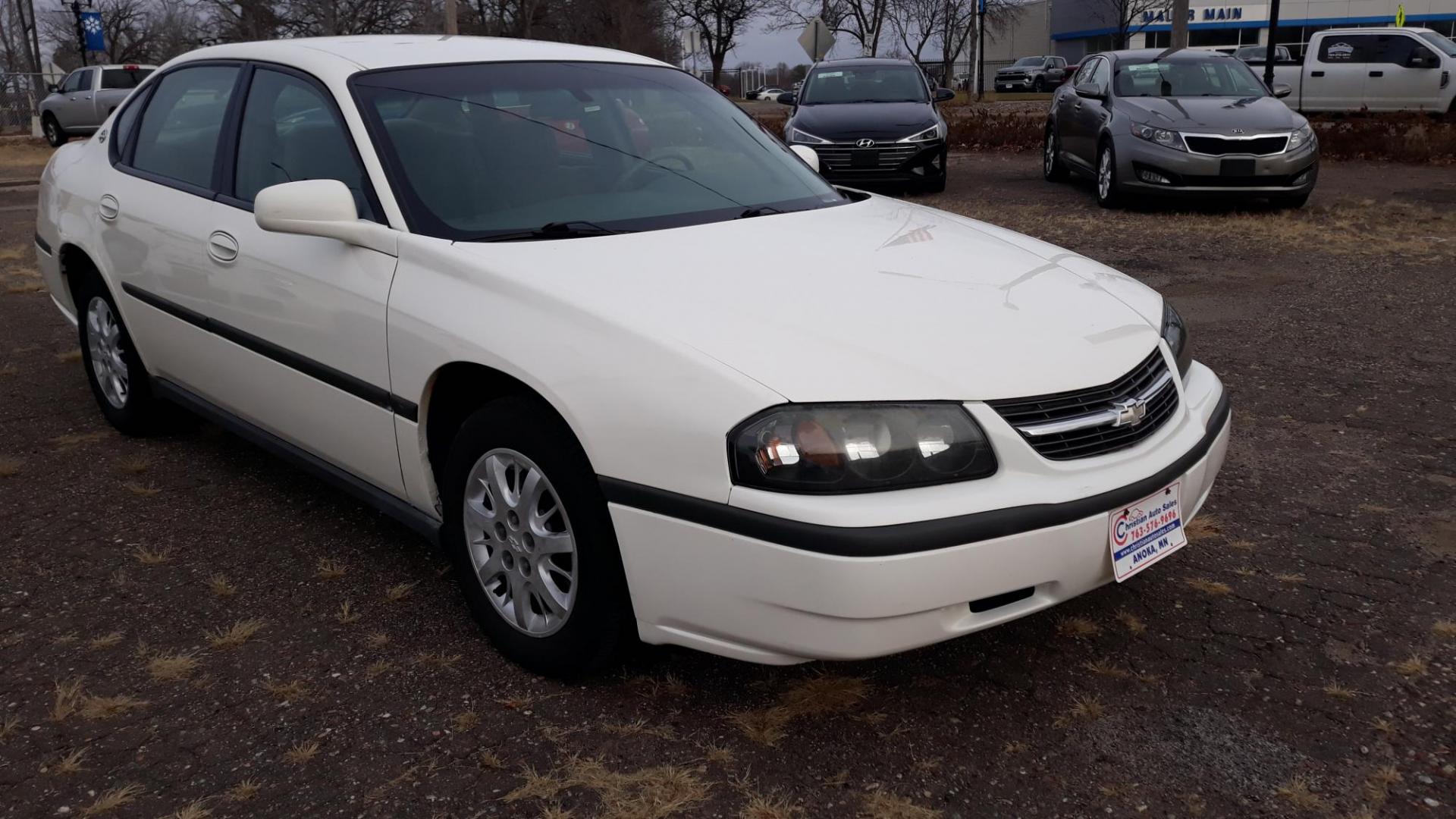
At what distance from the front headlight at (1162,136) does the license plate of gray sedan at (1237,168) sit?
339 millimetres

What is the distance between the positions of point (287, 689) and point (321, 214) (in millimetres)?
1176

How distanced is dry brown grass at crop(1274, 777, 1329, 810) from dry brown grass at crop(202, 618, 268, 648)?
2.49 meters

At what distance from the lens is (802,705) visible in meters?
2.82

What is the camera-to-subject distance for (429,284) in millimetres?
2939

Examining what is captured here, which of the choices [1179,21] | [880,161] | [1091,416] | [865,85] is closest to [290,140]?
[1091,416]

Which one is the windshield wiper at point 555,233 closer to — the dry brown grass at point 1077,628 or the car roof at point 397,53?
the car roof at point 397,53

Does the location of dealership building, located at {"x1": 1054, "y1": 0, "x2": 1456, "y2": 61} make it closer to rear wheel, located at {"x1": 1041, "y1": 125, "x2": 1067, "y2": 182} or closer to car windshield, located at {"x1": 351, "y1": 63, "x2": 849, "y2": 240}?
rear wheel, located at {"x1": 1041, "y1": 125, "x2": 1067, "y2": 182}

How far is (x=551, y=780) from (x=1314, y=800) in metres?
1.54

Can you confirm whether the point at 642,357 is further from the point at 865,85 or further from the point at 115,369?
the point at 865,85

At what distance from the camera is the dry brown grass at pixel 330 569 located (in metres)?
3.57

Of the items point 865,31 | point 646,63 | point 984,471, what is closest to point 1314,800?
point 984,471

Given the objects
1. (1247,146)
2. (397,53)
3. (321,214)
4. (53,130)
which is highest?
(397,53)

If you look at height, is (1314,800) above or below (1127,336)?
below

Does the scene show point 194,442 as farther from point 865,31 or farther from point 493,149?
point 865,31
